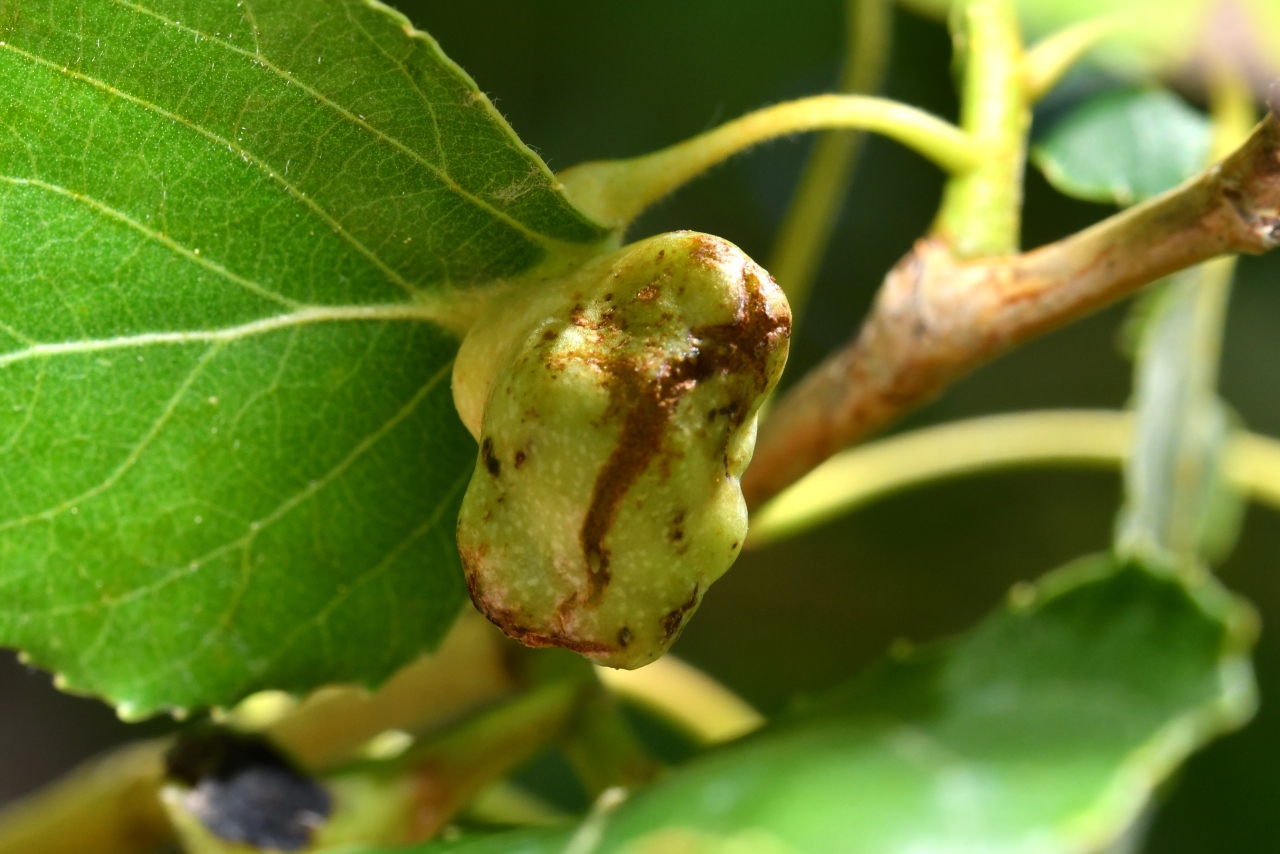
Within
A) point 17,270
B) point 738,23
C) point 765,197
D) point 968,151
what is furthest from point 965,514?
point 17,270

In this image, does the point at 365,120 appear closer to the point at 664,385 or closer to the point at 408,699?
the point at 664,385

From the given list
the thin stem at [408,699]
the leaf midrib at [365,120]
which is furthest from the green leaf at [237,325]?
the thin stem at [408,699]

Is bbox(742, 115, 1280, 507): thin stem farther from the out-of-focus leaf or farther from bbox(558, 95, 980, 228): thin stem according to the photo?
the out-of-focus leaf

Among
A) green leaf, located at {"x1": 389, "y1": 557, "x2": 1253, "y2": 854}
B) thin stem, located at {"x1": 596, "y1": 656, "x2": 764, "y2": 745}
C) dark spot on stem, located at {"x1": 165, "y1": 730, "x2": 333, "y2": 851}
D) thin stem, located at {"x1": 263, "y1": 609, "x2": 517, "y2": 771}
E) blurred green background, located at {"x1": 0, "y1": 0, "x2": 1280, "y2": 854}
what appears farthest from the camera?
blurred green background, located at {"x1": 0, "y1": 0, "x2": 1280, "y2": 854}

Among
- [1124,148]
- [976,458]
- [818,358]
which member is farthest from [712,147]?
[818,358]

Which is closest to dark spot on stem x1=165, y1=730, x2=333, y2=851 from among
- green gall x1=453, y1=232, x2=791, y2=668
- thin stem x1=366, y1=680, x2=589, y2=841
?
thin stem x1=366, y1=680, x2=589, y2=841

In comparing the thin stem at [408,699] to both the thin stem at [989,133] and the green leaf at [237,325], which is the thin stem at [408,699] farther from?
the thin stem at [989,133]
